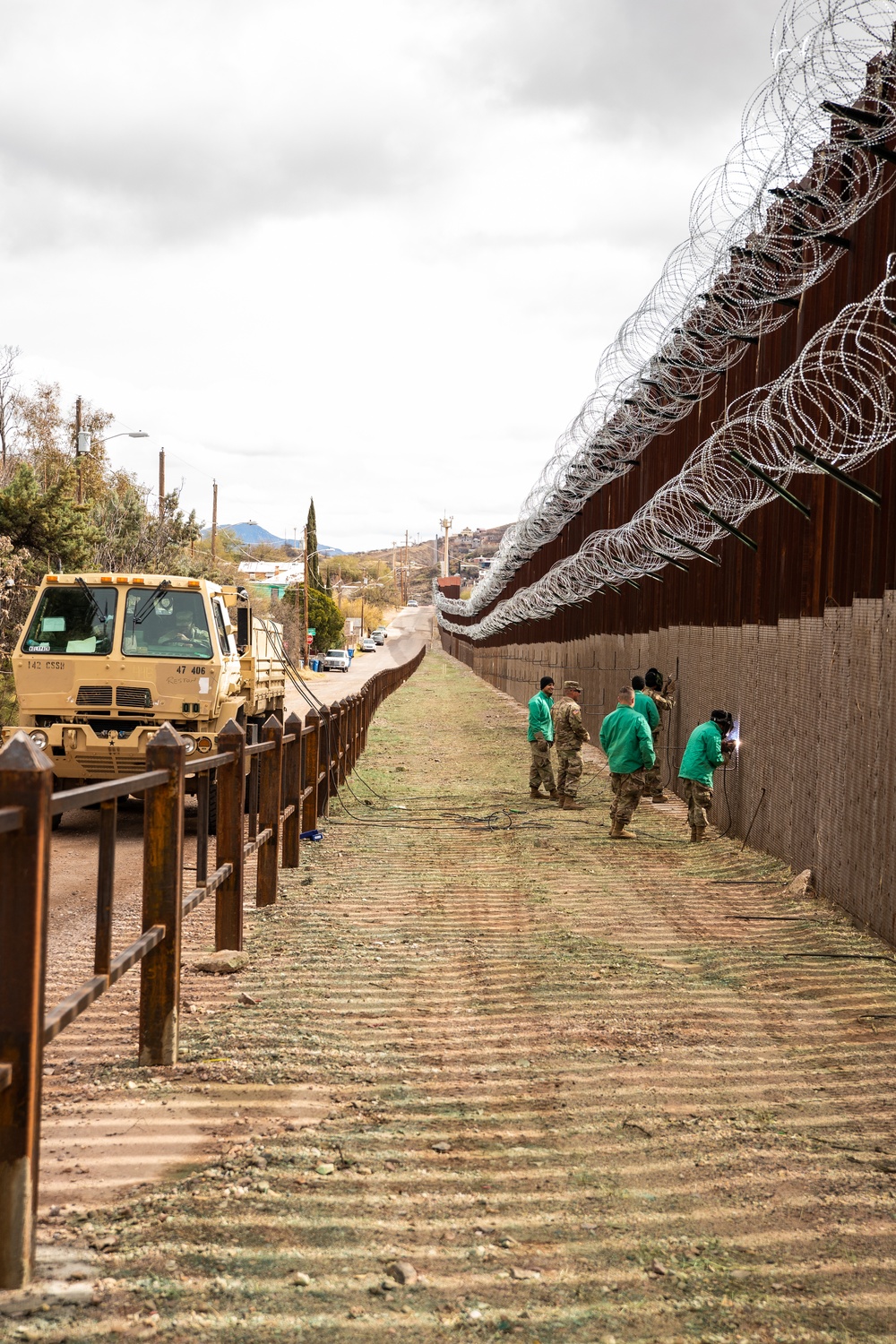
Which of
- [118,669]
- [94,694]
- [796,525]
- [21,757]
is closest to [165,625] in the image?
[118,669]

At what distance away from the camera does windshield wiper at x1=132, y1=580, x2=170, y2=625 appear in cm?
1023

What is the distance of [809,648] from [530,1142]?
5667mm

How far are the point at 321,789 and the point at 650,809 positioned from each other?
166 inches

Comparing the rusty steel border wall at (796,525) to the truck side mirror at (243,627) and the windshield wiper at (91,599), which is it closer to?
the truck side mirror at (243,627)

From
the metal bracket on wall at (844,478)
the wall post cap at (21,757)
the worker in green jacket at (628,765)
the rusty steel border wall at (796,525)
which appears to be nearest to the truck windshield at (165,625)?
the worker in green jacket at (628,765)

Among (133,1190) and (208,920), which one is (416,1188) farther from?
(208,920)

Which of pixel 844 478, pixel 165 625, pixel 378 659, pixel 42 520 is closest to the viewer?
pixel 844 478

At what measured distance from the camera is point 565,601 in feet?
74.1

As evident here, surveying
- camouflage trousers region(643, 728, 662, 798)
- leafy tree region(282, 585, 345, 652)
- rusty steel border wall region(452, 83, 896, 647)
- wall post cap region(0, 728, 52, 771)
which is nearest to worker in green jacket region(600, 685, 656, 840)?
rusty steel border wall region(452, 83, 896, 647)

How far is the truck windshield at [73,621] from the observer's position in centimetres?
998

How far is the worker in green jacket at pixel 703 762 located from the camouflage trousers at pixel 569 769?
262 centimetres

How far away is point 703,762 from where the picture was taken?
10.5 m

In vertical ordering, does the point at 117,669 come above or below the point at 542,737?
above

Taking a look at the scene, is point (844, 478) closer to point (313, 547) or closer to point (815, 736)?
point (815, 736)
